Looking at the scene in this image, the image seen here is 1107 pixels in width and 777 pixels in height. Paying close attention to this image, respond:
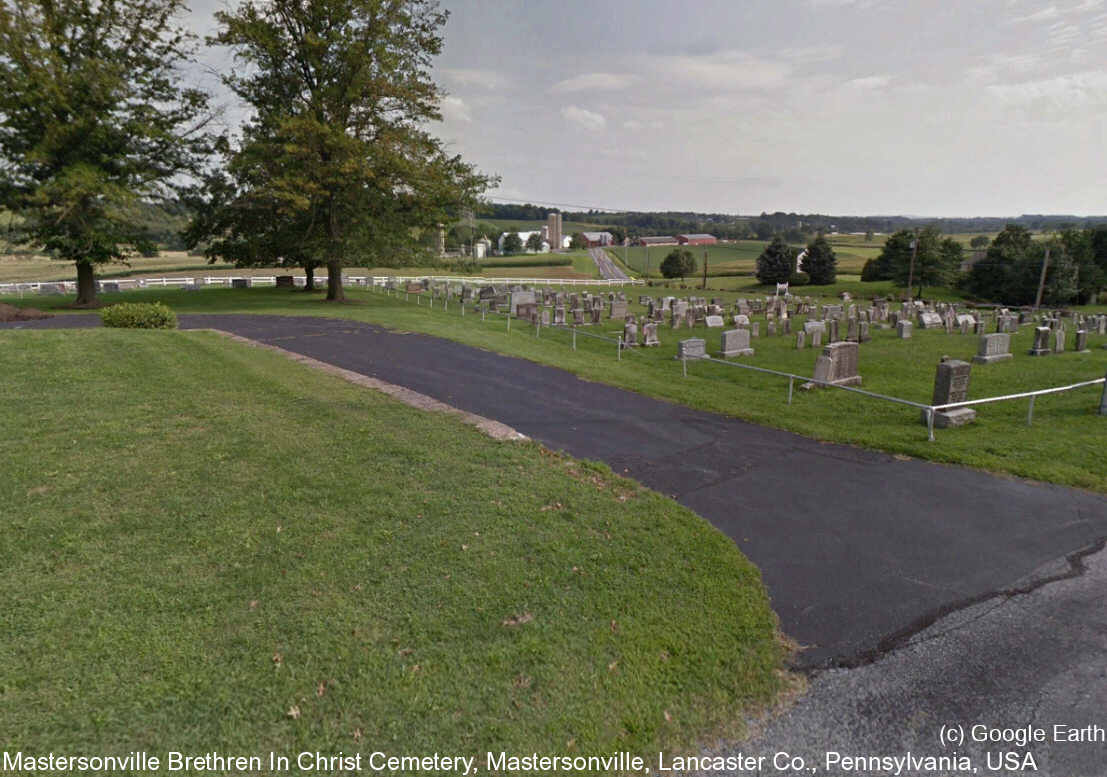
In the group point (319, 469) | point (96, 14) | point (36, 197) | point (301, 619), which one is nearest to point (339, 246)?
point (36, 197)

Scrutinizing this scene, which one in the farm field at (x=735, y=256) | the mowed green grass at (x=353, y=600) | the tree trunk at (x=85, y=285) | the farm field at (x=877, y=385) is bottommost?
the mowed green grass at (x=353, y=600)

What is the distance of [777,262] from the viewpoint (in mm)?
68250

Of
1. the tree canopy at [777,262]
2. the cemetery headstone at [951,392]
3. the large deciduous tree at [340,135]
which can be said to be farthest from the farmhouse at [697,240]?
the cemetery headstone at [951,392]

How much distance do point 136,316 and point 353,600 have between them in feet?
50.9

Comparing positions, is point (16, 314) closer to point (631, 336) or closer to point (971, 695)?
point (631, 336)

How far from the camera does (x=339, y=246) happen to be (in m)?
26.8

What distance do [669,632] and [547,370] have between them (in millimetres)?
9816

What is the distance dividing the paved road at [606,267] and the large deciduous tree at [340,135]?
5055 centimetres

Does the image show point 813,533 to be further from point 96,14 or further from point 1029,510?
point 96,14

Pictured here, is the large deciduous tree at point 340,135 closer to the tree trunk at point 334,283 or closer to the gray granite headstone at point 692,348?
the tree trunk at point 334,283

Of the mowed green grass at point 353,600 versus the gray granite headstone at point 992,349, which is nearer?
the mowed green grass at point 353,600

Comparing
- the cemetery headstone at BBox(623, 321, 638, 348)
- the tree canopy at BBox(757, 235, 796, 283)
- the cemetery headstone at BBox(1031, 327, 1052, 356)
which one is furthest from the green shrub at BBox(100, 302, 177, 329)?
the tree canopy at BBox(757, 235, 796, 283)

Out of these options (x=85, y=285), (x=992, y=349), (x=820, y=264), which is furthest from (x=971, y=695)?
(x=820, y=264)

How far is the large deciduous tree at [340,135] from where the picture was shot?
24.4m
